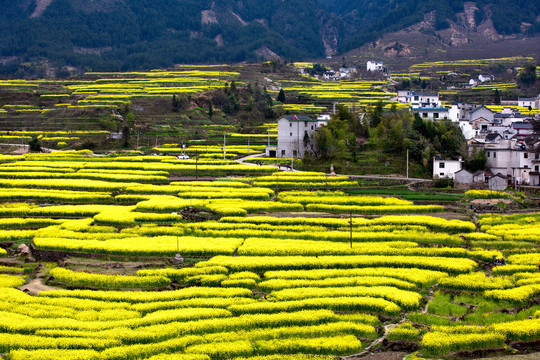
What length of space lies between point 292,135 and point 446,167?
18.3 metres

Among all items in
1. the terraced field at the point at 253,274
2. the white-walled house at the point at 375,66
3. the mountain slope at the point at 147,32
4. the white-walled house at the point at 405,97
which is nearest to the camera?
the terraced field at the point at 253,274

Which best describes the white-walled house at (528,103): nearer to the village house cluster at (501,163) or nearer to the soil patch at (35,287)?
the village house cluster at (501,163)

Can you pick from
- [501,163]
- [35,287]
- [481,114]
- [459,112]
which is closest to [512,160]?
[501,163]

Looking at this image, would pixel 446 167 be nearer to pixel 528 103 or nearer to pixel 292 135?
pixel 292 135

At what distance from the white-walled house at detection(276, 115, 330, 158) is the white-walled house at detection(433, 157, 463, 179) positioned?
52.0 feet

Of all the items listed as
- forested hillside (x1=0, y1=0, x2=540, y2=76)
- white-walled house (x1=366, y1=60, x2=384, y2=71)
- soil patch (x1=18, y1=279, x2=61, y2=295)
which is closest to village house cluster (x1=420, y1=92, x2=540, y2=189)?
soil patch (x1=18, y1=279, x2=61, y2=295)

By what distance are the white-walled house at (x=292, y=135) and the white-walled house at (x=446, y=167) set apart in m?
15.8

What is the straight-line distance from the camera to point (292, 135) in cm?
6669

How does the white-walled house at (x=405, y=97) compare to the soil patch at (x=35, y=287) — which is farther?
the white-walled house at (x=405, y=97)

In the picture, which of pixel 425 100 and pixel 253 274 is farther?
pixel 425 100

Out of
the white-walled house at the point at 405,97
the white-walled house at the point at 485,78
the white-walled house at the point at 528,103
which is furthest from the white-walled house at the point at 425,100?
the white-walled house at the point at 485,78

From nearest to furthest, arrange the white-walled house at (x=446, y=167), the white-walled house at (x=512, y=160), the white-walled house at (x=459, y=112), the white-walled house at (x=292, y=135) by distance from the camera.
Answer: the white-walled house at (x=512, y=160), the white-walled house at (x=446, y=167), the white-walled house at (x=292, y=135), the white-walled house at (x=459, y=112)

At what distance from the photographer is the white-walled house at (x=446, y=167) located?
54.4 m

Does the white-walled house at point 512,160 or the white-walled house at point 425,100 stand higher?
the white-walled house at point 425,100
